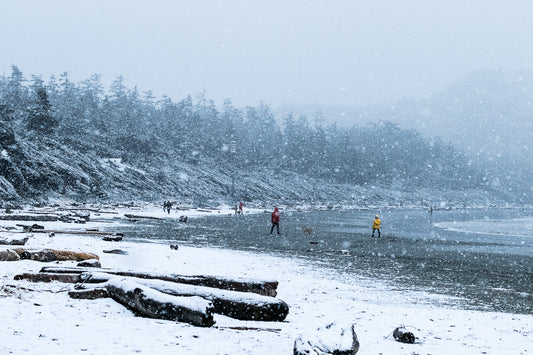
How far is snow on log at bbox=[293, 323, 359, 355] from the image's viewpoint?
5949 mm

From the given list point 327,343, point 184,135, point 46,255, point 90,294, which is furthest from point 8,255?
point 184,135

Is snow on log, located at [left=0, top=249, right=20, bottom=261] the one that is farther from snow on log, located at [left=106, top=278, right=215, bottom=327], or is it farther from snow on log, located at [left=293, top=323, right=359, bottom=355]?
snow on log, located at [left=293, top=323, right=359, bottom=355]

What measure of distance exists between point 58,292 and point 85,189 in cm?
5164

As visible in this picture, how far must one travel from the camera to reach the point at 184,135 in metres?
114

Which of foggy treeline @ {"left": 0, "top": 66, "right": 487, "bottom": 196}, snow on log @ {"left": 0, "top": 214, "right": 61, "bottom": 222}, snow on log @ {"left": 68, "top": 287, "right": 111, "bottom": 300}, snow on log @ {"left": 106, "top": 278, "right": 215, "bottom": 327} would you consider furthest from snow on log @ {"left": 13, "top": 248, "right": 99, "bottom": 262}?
foggy treeline @ {"left": 0, "top": 66, "right": 487, "bottom": 196}

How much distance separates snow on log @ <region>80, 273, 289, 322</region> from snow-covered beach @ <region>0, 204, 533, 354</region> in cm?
15

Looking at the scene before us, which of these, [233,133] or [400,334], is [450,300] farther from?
[233,133]

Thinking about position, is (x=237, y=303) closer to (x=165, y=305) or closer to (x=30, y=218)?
(x=165, y=305)

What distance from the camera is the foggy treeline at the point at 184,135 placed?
80.9 metres

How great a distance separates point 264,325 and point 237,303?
57 cm

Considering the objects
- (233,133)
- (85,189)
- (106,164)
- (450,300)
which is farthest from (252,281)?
(233,133)

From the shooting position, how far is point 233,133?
134500mm

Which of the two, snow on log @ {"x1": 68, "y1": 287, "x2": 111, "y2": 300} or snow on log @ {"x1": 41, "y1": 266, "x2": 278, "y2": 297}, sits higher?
snow on log @ {"x1": 41, "y1": 266, "x2": 278, "y2": 297}

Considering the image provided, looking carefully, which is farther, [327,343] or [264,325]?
[264,325]
